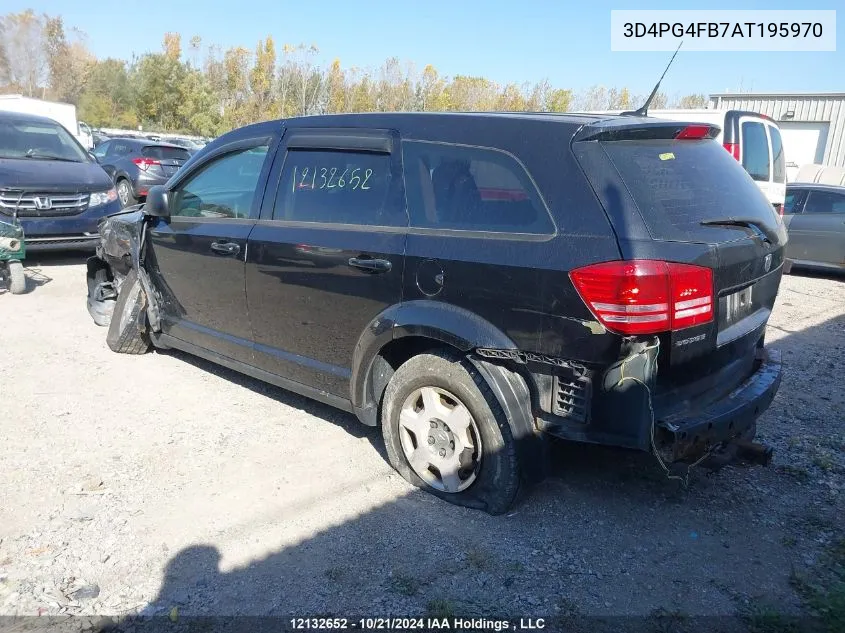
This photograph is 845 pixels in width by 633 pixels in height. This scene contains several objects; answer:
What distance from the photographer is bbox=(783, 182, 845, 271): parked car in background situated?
33.9ft

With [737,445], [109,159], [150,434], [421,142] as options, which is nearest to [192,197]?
[150,434]

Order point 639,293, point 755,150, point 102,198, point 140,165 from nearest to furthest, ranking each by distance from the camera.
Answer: point 639,293 < point 102,198 < point 755,150 < point 140,165

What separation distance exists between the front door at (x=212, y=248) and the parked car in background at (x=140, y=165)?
10.5 meters

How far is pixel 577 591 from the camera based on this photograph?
2762mm

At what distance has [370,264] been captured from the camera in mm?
3436

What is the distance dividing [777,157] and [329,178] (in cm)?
878

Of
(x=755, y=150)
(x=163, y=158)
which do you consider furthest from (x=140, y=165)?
(x=755, y=150)

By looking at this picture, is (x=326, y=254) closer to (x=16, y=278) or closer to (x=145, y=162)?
(x=16, y=278)

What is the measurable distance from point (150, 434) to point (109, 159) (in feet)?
45.0

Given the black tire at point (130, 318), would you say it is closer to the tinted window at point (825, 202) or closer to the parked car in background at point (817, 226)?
the parked car in background at point (817, 226)

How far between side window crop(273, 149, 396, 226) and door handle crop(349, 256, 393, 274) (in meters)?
0.21

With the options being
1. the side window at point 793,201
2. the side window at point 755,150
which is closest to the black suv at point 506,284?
the side window at point 755,150

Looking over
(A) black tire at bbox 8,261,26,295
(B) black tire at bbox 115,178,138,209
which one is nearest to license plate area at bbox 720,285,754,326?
(A) black tire at bbox 8,261,26,295

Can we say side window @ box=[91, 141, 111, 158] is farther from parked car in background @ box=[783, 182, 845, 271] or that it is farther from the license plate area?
the license plate area
